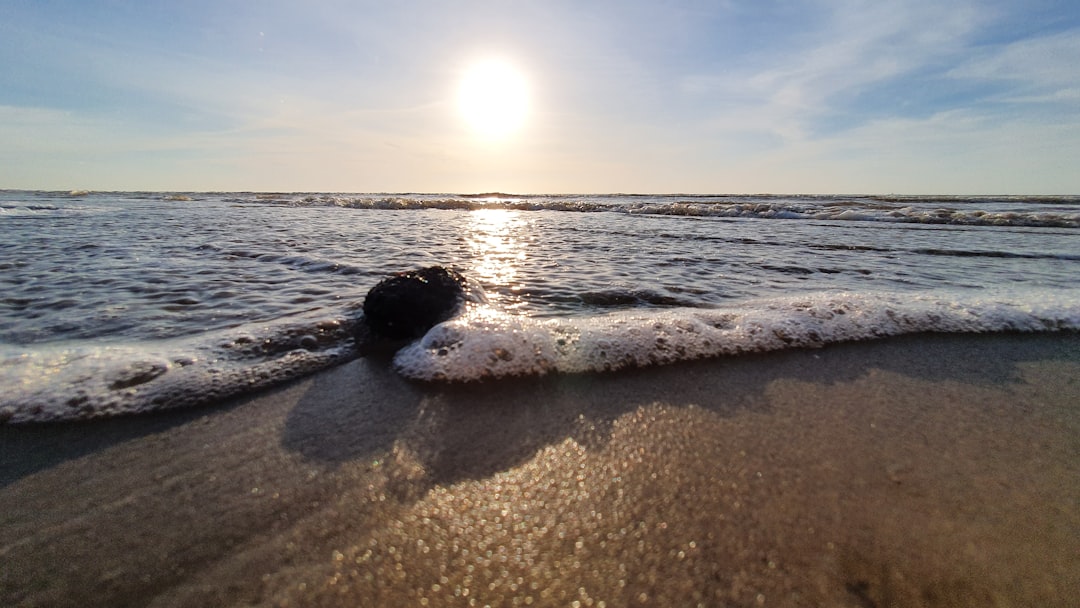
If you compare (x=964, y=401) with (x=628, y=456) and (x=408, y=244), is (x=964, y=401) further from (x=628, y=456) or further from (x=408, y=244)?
(x=408, y=244)

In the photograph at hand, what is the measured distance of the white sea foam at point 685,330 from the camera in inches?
118

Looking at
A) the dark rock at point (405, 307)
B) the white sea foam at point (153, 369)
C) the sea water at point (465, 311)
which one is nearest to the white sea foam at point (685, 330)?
the sea water at point (465, 311)

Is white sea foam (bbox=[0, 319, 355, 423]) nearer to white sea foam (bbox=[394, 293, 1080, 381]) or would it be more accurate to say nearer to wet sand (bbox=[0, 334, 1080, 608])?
wet sand (bbox=[0, 334, 1080, 608])

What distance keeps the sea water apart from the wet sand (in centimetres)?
38

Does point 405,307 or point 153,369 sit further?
point 405,307

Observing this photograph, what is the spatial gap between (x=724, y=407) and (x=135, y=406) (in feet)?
10.00

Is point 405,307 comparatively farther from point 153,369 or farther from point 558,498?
point 558,498

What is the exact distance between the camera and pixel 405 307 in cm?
353

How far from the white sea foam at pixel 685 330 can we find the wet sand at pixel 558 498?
292mm

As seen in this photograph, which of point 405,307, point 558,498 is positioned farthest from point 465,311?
point 558,498

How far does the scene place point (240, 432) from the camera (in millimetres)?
2180

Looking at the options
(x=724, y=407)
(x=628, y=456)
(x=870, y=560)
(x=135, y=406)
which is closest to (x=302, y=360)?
(x=135, y=406)

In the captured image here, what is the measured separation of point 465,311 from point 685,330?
5.51ft

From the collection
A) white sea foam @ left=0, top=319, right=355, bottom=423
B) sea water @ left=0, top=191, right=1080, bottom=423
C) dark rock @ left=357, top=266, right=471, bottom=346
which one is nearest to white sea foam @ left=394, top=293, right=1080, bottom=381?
sea water @ left=0, top=191, right=1080, bottom=423
